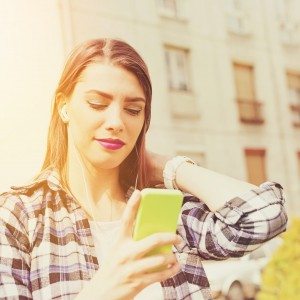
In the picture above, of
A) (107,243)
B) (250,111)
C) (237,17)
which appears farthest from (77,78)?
(237,17)

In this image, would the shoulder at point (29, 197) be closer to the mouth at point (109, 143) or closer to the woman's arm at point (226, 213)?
the mouth at point (109, 143)

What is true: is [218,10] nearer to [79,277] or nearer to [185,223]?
[185,223]

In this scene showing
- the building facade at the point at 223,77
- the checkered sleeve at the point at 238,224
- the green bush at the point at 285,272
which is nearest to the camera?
the checkered sleeve at the point at 238,224

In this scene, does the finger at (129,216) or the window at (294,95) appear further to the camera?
the window at (294,95)

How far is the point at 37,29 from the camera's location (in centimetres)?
115

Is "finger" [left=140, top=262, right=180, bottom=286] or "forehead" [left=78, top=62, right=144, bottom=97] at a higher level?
"forehead" [left=78, top=62, right=144, bottom=97]

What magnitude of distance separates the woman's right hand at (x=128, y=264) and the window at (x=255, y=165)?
1110 millimetres

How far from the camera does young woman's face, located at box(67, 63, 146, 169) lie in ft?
3.04

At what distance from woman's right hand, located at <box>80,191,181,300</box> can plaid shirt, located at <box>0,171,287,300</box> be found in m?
0.17

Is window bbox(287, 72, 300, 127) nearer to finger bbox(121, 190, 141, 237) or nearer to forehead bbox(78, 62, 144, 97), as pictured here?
forehead bbox(78, 62, 144, 97)

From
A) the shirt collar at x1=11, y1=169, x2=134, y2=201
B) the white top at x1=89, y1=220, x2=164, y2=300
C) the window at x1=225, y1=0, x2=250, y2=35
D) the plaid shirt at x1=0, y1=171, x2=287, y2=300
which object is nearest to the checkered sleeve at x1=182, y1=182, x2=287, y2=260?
the plaid shirt at x1=0, y1=171, x2=287, y2=300

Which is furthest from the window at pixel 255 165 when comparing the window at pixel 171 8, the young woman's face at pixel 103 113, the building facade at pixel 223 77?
the young woman's face at pixel 103 113

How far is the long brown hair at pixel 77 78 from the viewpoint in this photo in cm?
95

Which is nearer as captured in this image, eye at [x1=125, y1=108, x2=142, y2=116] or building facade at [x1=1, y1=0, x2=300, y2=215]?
eye at [x1=125, y1=108, x2=142, y2=116]
